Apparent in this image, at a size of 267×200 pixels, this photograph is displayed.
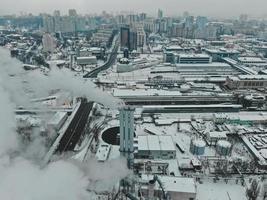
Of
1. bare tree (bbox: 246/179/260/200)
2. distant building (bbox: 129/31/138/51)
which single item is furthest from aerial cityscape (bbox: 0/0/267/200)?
distant building (bbox: 129/31/138/51)

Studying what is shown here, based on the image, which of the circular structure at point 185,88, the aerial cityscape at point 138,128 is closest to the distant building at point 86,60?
the aerial cityscape at point 138,128

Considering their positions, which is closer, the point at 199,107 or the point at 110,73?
the point at 199,107

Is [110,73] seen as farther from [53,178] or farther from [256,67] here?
[53,178]

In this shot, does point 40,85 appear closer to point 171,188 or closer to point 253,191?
point 171,188

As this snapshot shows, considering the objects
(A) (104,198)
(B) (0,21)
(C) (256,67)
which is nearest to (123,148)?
(A) (104,198)

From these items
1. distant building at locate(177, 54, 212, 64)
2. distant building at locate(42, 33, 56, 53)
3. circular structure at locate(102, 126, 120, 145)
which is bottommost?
circular structure at locate(102, 126, 120, 145)

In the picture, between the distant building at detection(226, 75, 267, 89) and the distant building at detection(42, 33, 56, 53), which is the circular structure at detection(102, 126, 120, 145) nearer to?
the distant building at detection(226, 75, 267, 89)

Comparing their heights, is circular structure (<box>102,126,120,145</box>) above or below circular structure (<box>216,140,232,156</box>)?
below
